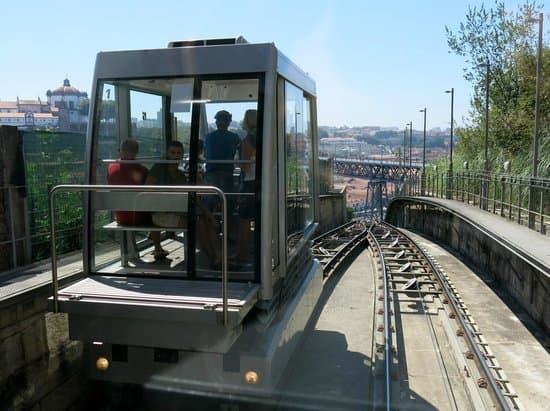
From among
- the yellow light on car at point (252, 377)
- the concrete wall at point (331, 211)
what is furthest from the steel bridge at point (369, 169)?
the yellow light on car at point (252, 377)

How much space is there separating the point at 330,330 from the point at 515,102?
2318cm

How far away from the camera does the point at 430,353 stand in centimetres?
774

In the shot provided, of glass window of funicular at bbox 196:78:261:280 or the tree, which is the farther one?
the tree

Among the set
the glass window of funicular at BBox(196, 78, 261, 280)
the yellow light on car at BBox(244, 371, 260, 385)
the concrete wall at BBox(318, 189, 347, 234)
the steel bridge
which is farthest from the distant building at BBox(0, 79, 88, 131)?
the steel bridge

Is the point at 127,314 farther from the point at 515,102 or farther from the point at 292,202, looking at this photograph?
the point at 515,102

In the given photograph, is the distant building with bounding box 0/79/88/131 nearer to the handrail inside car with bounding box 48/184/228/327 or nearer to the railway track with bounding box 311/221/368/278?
the handrail inside car with bounding box 48/184/228/327

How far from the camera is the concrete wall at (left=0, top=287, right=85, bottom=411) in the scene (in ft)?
15.1

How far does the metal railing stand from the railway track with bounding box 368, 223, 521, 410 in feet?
8.81

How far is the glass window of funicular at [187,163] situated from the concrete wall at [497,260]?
4994mm

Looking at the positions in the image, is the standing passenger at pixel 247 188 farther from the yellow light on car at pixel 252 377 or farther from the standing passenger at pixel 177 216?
the yellow light on car at pixel 252 377

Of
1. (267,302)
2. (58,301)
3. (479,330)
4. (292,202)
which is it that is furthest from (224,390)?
(479,330)

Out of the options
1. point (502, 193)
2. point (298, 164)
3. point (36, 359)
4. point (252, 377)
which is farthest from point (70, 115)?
point (252, 377)

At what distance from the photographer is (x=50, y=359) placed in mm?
5125

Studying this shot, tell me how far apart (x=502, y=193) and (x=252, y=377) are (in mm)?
12480
